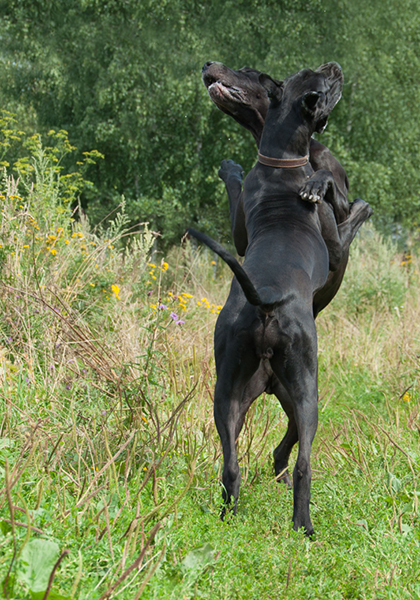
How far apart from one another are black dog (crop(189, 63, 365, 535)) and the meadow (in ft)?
0.87

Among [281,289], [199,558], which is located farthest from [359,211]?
[199,558]

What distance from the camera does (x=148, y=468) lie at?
3096 millimetres

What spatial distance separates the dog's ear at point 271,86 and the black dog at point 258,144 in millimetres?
267

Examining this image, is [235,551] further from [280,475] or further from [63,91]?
[63,91]

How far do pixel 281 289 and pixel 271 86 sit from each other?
121cm

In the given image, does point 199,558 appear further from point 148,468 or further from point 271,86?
point 271,86

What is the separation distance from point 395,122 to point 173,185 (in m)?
5.92

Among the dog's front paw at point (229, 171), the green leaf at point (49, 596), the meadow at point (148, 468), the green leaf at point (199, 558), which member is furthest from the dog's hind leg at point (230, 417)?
the dog's front paw at point (229, 171)

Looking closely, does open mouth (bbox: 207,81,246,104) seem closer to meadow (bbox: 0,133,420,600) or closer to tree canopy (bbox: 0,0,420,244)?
meadow (bbox: 0,133,420,600)

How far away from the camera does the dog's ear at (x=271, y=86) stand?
10.4 ft

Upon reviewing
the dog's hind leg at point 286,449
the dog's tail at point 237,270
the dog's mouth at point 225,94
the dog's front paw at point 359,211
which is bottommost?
the dog's hind leg at point 286,449

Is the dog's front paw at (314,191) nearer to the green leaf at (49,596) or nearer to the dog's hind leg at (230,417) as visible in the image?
the dog's hind leg at (230,417)

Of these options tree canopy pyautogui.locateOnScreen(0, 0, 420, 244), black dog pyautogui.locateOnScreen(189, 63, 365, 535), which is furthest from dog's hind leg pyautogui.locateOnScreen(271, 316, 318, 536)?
tree canopy pyautogui.locateOnScreen(0, 0, 420, 244)

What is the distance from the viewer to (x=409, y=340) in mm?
6230
